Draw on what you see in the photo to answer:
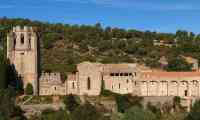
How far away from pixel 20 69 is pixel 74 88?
5.68 metres

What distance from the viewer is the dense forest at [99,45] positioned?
88.4 m

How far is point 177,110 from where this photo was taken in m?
55.7

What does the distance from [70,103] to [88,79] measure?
545 centimetres

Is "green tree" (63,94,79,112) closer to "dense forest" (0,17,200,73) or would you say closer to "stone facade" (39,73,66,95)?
"stone facade" (39,73,66,95)

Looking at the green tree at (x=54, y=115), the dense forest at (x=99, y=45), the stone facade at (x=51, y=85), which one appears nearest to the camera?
the green tree at (x=54, y=115)

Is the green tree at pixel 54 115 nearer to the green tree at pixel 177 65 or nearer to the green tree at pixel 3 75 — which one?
the green tree at pixel 3 75

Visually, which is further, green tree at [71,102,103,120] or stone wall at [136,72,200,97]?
stone wall at [136,72,200,97]

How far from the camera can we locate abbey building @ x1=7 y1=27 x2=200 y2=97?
56656mm

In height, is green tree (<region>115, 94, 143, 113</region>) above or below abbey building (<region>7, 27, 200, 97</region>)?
below

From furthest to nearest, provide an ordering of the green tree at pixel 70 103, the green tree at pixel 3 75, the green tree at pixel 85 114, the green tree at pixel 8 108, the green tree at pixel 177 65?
the green tree at pixel 177 65 < the green tree at pixel 3 75 < the green tree at pixel 70 103 < the green tree at pixel 8 108 < the green tree at pixel 85 114

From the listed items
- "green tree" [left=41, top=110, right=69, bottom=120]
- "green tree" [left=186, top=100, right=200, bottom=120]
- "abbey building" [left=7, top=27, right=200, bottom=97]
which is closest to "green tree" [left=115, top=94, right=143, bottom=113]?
"abbey building" [left=7, top=27, right=200, bottom=97]

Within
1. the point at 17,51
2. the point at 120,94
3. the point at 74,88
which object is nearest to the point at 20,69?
the point at 17,51

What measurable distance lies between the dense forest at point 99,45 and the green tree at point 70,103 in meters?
25.6

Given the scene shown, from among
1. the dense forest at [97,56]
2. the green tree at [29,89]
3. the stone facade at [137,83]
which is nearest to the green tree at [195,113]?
the dense forest at [97,56]
